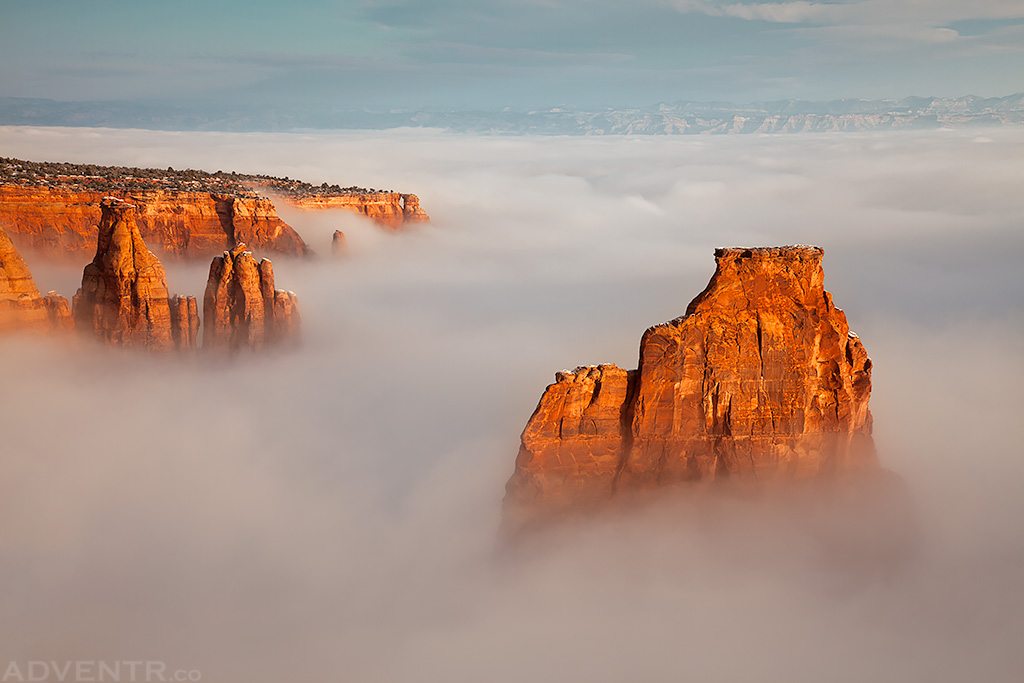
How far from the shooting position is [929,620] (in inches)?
1176

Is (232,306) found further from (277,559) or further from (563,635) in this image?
(563,635)

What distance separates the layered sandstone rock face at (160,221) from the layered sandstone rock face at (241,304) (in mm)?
25996

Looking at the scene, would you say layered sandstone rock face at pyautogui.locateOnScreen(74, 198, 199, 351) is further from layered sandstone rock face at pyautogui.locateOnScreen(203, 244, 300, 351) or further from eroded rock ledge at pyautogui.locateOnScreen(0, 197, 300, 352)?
layered sandstone rock face at pyautogui.locateOnScreen(203, 244, 300, 351)

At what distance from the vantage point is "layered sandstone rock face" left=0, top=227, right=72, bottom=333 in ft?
167

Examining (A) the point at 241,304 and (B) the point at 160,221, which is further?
(B) the point at 160,221

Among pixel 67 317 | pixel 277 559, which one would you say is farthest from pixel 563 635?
pixel 67 317

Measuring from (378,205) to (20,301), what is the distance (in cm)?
6387

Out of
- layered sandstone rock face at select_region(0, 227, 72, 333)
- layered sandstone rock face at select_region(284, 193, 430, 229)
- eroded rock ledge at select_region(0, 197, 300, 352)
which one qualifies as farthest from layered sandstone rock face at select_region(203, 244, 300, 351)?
layered sandstone rock face at select_region(284, 193, 430, 229)

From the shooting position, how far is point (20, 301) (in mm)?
51625

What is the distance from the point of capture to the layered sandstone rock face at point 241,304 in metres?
58.1

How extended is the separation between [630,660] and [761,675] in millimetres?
5031

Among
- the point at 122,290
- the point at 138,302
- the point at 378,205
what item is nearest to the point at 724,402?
the point at 138,302

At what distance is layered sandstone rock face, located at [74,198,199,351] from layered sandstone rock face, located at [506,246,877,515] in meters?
36.8

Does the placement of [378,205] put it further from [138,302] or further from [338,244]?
[138,302]
